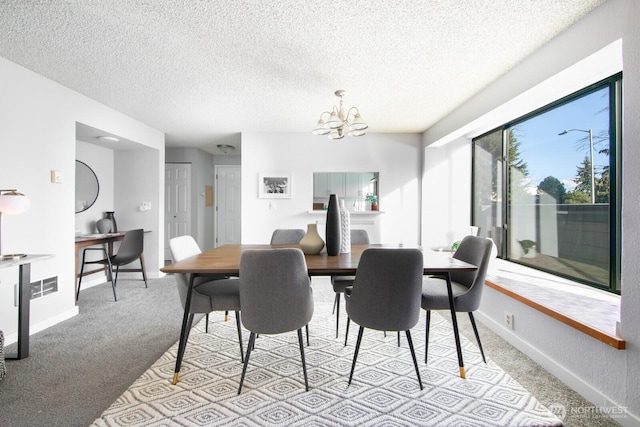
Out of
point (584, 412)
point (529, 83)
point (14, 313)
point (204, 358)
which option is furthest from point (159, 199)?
point (584, 412)

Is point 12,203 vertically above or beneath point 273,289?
above

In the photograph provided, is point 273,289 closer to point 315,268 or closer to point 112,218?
point 315,268

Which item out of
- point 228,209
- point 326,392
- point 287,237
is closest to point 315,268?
point 326,392

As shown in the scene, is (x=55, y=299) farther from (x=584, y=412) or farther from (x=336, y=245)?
(x=584, y=412)

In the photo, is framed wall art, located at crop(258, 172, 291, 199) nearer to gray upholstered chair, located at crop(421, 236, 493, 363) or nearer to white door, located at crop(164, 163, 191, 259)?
white door, located at crop(164, 163, 191, 259)

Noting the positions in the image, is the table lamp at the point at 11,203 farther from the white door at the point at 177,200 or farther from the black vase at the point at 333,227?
the white door at the point at 177,200

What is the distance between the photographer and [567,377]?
1.74 meters

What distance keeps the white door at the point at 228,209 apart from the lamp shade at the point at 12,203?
14.3ft

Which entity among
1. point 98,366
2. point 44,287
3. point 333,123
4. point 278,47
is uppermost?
point 278,47

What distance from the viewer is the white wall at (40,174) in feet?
7.64

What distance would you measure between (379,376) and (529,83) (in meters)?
2.46

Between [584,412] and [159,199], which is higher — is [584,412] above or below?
below

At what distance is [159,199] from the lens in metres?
4.45

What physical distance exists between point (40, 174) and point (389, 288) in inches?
125
